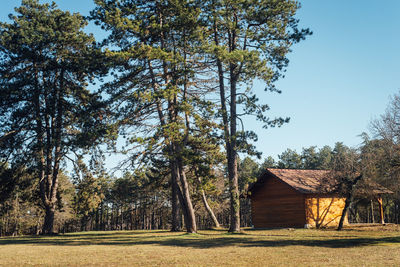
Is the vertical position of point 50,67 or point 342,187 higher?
point 50,67

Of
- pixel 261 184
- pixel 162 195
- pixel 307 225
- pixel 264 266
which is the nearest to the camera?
pixel 264 266

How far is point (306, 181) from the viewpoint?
31.5m

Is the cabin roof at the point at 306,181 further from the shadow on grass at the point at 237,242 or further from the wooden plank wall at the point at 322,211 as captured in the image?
the shadow on grass at the point at 237,242

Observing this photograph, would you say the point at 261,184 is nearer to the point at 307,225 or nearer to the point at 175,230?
the point at 307,225

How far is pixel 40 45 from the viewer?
28609mm

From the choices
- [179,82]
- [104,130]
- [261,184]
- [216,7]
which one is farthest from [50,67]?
[261,184]

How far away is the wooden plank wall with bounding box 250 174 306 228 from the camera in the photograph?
29.5m

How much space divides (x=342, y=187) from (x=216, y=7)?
50.5 ft

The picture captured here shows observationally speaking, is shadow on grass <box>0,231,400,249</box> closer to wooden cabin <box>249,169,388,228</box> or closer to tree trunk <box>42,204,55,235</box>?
tree trunk <box>42,204,55,235</box>

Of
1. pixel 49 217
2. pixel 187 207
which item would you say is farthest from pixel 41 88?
pixel 187 207

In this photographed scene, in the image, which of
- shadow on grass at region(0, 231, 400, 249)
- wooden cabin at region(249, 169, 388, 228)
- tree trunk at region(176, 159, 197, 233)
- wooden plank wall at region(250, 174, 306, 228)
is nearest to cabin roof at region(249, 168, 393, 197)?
wooden cabin at region(249, 169, 388, 228)

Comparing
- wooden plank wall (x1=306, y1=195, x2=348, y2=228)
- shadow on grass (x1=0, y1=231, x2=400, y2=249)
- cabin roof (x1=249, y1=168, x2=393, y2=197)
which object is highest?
cabin roof (x1=249, y1=168, x2=393, y2=197)

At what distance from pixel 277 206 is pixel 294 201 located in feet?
7.13

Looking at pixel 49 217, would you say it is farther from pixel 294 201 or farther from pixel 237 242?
pixel 294 201
